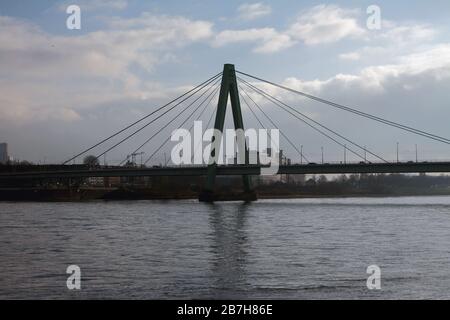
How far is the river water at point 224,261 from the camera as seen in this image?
11406 mm

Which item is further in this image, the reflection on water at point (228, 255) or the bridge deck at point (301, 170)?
the bridge deck at point (301, 170)

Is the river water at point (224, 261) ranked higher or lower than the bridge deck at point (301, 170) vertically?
lower

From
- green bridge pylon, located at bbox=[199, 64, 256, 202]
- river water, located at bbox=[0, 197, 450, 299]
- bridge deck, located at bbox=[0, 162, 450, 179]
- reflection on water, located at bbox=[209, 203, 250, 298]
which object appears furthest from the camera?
green bridge pylon, located at bbox=[199, 64, 256, 202]

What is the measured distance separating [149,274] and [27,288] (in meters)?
2.60

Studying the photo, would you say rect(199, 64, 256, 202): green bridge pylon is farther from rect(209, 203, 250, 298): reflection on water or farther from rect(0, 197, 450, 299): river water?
rect(0, 197, 450, 299): river water

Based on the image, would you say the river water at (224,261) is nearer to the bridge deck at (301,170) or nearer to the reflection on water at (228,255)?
the reflection on water at (228,255)

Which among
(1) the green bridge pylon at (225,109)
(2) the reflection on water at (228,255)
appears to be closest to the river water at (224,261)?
(2) the reflection on water at (228,255)

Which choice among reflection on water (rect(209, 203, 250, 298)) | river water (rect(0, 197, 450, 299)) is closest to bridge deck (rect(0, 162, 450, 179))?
river water (rect(0, 197, 450, 299))

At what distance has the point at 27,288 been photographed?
11.6m

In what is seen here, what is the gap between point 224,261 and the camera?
1532 centimetres

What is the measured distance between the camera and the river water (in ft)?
37.4

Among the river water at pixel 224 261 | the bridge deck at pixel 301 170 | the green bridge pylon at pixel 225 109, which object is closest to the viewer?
the river water at pixel 224 261

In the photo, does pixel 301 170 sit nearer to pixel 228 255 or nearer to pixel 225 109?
pixel 225 109
